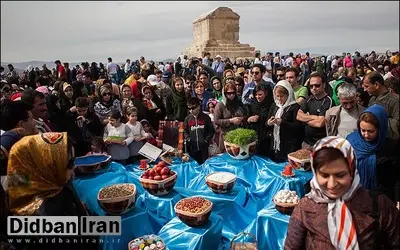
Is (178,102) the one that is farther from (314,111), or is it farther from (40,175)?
(40,175)

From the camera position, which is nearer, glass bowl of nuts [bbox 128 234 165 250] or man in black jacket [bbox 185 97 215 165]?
glass bowl of nuts [bbox 128 234 165 250]

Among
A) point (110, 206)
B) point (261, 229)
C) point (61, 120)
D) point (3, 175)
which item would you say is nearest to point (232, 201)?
point (261, 229)

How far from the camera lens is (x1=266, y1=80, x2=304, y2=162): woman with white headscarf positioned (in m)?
4.25

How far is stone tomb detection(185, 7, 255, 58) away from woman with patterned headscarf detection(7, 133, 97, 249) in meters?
23.9

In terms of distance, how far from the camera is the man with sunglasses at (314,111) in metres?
4.02

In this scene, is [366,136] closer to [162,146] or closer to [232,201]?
[232,201]

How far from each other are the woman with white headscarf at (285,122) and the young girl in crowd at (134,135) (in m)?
1.88

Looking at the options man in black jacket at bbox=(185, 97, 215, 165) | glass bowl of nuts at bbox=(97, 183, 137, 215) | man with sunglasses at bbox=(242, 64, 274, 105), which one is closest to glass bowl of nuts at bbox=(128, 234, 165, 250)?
glass bowl of nuts at bbox=(97, 183, 137, 215)

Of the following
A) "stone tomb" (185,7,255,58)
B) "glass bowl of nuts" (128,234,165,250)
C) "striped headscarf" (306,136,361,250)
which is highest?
"stone tomb" (185,7,255,58)

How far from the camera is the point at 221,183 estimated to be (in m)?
3.71

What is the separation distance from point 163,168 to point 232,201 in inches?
35.5

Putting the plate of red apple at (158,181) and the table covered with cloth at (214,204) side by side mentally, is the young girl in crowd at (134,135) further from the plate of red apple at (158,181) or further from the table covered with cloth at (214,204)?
the plate of red apple at (158,181)

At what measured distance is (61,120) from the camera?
4684 mm

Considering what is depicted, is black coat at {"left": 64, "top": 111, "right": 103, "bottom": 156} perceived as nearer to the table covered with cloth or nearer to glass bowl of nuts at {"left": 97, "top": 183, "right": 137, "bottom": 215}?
the table covered with cloth
